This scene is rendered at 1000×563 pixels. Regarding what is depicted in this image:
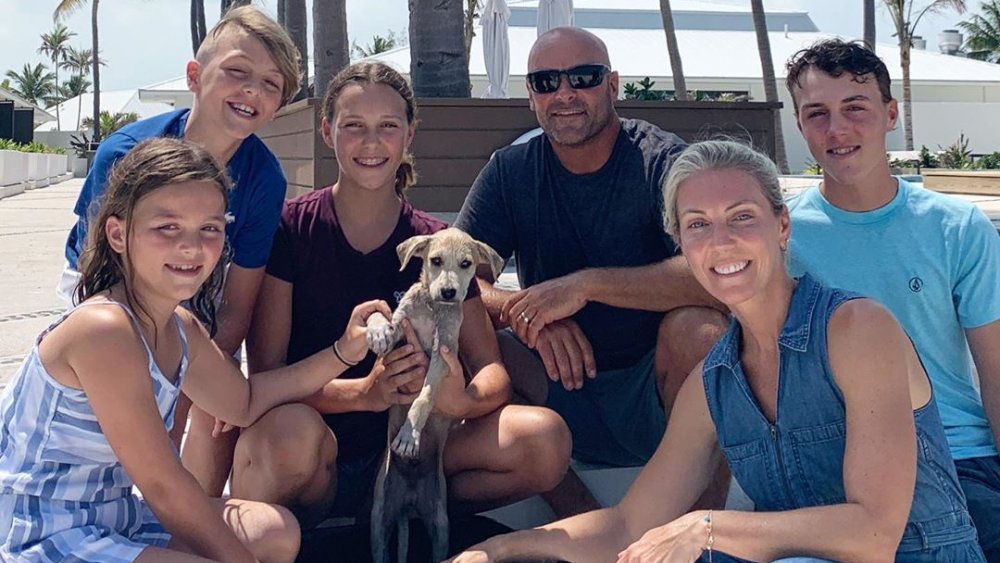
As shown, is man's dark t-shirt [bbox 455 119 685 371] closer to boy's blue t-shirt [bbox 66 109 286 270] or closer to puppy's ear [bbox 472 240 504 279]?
puppy's ear [bbox 472 240 504 279]

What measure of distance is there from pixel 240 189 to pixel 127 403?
1.38 meters

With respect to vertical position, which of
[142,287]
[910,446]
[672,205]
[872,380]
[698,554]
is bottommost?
[698,554]

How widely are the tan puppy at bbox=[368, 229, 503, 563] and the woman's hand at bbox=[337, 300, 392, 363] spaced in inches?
3.1

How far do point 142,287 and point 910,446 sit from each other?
214 centimetres

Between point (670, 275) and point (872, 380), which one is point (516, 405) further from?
point (872, 380)

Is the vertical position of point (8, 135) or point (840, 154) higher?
point (8, 135)

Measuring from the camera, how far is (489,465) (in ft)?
12.2

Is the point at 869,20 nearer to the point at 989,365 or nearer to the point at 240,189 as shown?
the point at 989,365

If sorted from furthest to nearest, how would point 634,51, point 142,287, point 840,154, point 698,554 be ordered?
1. point 634,51
2. point 840,154
3. point 142,287
4. point 698,554

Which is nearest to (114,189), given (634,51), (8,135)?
(634,51)

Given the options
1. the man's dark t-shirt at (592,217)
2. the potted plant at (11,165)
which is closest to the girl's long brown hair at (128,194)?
the man's dark t-shirt at (592,217)

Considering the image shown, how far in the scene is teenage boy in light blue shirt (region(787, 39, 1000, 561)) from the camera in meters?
3.29

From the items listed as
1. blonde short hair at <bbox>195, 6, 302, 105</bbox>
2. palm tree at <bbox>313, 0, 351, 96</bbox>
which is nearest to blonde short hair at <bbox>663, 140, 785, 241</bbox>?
blonde short hair at <bbox>195, 6, 302, 105</bbox>

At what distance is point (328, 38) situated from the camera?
42.2 feet
